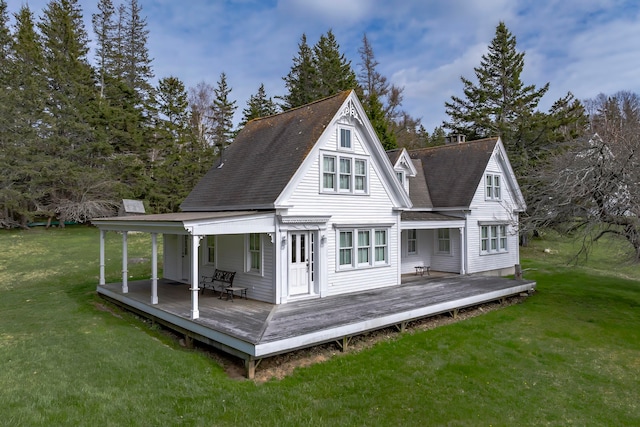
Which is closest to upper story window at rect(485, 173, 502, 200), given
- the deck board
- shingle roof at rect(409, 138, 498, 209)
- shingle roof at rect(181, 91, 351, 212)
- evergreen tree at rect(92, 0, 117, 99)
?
shingle roof at rect(409, 138, 498, 209)

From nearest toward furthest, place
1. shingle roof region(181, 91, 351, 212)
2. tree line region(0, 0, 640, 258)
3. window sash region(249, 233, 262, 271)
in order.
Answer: window sash region(249, 233, 262, 271)
shingle roof region(181, 91, 351, 212)
tree line region(0, 0, 640, 258)

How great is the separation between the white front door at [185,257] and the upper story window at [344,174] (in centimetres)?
644

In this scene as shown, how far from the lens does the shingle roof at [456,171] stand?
18625 millimetres

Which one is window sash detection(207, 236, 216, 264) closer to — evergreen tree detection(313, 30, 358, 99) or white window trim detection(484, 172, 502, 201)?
white window trim detection(484, 172, 502, 201)

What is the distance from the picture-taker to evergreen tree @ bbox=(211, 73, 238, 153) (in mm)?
43906

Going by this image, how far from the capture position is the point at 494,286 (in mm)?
14578

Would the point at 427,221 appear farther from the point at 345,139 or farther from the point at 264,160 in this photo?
the point at 264,160

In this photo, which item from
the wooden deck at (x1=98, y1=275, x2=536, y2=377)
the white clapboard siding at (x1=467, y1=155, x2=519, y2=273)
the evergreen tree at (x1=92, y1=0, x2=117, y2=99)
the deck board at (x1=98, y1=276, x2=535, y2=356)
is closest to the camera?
the wooden deck at (x1=98, y1=275, x2=536, y2=377)

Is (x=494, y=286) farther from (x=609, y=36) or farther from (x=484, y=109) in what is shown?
(x=484, y=109)

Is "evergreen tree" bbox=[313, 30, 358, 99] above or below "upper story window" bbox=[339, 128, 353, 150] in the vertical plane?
above

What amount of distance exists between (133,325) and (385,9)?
610 inches

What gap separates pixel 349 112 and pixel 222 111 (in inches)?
1351

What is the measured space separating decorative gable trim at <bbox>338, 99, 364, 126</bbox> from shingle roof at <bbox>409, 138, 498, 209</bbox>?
23.6 feet

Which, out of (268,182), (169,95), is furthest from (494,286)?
(169,95)
